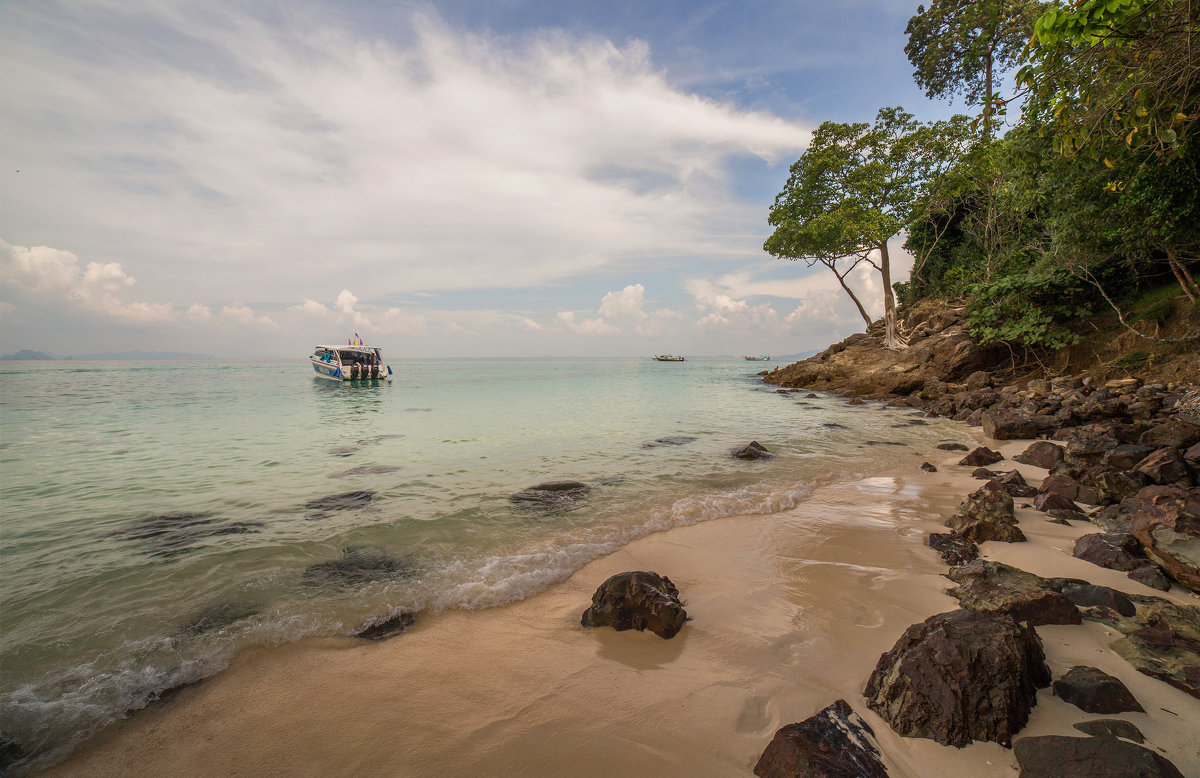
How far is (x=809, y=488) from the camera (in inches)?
320

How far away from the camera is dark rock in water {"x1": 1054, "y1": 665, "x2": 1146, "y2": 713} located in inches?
96.3

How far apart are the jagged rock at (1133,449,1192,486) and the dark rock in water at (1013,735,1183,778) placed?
5865 mm

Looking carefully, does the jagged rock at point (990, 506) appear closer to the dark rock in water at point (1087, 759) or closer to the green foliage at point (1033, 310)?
the dark rock in water at point (1087, 759)

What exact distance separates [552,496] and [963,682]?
246 inches

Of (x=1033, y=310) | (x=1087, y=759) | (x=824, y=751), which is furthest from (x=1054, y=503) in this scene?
(x=1033, y=310)

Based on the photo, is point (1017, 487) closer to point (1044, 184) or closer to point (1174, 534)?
point (1174, 534)

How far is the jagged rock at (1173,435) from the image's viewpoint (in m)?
6.82

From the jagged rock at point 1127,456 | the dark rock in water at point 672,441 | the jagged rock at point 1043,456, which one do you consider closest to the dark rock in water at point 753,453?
the dark rock in water at point 672,441

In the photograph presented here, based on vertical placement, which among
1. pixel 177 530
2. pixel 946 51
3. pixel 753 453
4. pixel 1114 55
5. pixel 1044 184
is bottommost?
pixel 177 530

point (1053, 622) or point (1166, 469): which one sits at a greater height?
point (1166, 469)

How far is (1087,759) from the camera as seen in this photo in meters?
2.02

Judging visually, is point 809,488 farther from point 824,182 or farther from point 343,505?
point 824,182

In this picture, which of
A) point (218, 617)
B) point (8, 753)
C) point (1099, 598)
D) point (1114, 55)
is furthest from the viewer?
point (1114, 55)

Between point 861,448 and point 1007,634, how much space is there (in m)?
9.91
